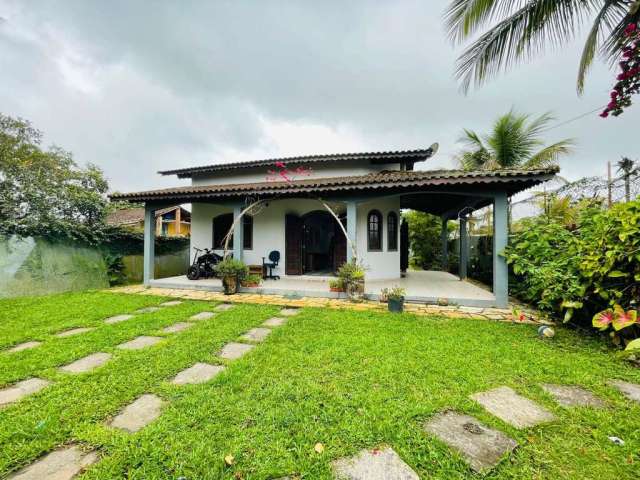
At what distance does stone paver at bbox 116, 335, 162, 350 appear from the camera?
347 cm

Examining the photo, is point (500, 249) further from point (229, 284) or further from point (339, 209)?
point (229, 284)

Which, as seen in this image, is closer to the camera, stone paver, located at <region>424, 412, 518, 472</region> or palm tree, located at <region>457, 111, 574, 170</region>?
stone paver, located at <region>424, 412, 518, 472</region>

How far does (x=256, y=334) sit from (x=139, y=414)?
1983 millimetres

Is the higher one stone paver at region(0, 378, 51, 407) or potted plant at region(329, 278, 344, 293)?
potted plant at region(329, 278, 344, 293)

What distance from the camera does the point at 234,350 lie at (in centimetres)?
338

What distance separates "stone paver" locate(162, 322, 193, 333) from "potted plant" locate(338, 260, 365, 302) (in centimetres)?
355

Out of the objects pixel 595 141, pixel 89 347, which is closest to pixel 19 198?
pixel 89 347

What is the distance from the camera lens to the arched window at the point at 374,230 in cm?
859

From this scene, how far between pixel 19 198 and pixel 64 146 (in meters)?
5.77

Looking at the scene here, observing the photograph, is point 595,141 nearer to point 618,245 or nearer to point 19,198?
point 618,245

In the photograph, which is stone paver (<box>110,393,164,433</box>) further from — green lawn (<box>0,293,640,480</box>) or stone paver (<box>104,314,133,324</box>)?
stone paver (<box>104,314,133,324</box>)

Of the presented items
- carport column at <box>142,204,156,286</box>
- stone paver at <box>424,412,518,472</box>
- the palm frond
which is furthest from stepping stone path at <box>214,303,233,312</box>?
the palm frond

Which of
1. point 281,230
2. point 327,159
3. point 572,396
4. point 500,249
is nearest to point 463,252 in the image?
point 500,249

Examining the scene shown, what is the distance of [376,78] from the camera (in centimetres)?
1019
